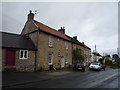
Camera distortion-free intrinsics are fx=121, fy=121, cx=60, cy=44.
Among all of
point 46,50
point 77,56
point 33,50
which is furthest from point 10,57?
point 77,56

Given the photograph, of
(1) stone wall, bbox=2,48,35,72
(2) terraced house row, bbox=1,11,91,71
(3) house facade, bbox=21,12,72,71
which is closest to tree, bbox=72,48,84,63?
(3) house facade, bbox=21,12,72,71

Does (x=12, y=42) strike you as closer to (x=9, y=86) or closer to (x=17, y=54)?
(x=17, y=54)

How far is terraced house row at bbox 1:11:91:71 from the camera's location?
16.7 m

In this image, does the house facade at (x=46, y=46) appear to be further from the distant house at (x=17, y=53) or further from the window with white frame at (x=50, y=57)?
the distant house at (x=17, y=53)

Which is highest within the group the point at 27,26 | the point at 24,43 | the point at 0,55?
the point at 27,26

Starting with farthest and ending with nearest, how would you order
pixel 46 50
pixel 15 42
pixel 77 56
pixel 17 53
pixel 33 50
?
1. pixel 77 56
2. pixel 46 50
3. pixel 33 50
4. pixel 15 42
5. pixel 17 53

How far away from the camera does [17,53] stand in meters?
17.3

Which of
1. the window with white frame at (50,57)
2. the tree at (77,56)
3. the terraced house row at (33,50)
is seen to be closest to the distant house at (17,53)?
the terraced house row at (33,50)

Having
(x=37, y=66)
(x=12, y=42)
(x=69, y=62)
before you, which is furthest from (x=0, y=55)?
(x=69, y=62)

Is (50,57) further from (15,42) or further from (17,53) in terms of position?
(15,42)

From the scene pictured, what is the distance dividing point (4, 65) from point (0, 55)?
1397 millimetres

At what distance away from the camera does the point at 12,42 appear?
706 inches

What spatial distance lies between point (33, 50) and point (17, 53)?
2.84m

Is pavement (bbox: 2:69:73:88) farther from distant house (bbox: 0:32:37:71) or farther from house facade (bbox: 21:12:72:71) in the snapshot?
house facade (bbox: 21:12:72:71)
